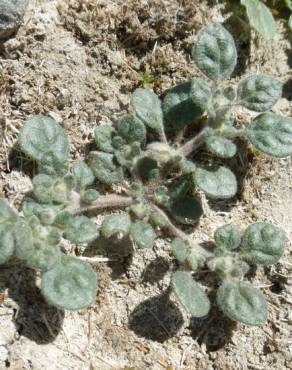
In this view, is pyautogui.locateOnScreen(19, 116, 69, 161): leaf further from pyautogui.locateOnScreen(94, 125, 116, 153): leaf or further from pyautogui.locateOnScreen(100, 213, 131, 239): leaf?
pyautogui.locateOnScreen(100, 213, 131, 239): leaf

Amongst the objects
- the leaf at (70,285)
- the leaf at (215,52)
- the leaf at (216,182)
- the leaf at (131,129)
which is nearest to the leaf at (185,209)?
the leaf at (216,182)

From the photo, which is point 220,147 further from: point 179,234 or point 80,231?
point 80,231

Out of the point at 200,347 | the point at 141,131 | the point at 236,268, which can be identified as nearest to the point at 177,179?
the point at 141,131

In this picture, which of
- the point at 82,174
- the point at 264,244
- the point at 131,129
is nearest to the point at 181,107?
the point at 131,129

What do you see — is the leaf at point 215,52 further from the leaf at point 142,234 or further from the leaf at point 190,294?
the leaf at point 190,294

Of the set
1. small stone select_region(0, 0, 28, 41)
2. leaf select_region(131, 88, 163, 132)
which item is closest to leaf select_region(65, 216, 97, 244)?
leaf select_region(131, 88, 163, 132)

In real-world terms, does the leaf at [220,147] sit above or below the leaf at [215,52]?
below

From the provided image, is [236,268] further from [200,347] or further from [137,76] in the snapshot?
[137,76]
